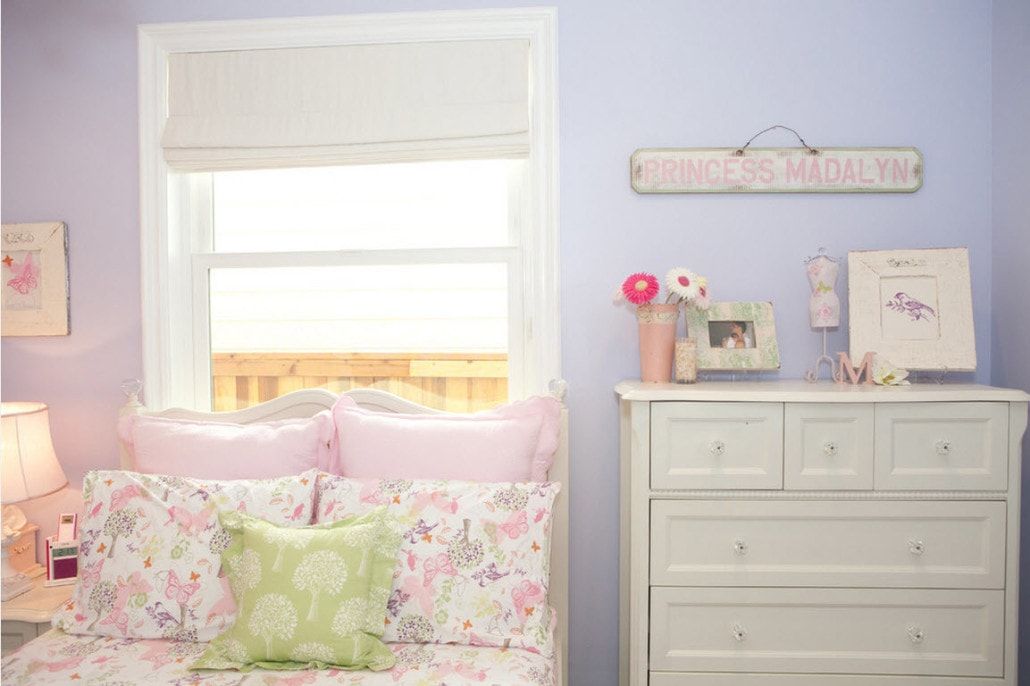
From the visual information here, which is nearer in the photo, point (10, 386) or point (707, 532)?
point (707, 532)

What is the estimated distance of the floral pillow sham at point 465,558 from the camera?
1.68 meters

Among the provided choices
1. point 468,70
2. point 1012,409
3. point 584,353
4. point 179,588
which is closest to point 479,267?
point 584,353

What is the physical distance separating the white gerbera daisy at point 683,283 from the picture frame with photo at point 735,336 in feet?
0.35

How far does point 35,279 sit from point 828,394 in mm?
2585

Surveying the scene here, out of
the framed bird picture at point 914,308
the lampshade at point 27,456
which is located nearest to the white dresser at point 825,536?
the framed bird picture at point 914,308

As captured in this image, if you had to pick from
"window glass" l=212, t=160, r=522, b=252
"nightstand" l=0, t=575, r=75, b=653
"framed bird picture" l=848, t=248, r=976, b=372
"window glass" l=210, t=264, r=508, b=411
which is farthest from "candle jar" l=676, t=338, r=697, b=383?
"nightstand" l=0, t=575, r=75, b=653

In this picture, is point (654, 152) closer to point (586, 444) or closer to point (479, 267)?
point (479, 267)

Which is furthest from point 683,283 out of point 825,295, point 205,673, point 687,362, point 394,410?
point 205,673

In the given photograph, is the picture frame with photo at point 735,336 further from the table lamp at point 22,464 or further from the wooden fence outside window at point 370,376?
the table lamp at point 22,464

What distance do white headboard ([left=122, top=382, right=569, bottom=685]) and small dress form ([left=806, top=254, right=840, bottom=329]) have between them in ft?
2.67

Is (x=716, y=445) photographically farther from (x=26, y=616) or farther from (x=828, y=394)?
(x=26, y=616)

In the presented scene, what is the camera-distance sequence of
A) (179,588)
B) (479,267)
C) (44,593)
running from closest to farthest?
(179,588) < (44,593) < (479,267)

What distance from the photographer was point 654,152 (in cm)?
219

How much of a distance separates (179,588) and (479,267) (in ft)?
4.22
